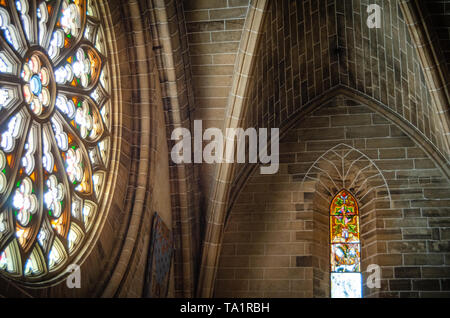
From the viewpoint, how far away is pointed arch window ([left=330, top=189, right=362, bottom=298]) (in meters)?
12.6

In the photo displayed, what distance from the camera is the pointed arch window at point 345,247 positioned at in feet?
41.2

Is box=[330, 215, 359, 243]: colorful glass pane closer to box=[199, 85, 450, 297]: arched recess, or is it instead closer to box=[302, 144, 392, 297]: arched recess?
box=[302, 144, 392, 297]: arched recess

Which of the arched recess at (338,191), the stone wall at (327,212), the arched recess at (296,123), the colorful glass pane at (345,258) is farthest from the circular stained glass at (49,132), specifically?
the colorful glass pane at (345,258)

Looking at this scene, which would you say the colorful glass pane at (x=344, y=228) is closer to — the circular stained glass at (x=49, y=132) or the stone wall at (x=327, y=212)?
the stone wall at (x=327, y=212)

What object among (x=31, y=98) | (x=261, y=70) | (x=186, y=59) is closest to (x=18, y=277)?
(x=31, y=98)

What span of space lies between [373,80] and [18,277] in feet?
24.0

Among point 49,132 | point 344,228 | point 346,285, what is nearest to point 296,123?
point 344,228

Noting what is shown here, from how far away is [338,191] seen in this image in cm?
1321

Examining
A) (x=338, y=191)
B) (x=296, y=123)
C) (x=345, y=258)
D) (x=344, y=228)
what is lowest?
(x=345, y=258)

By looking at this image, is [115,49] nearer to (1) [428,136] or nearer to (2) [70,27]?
(2) [70,27]

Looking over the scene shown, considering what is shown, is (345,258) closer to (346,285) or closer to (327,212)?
(346,285)

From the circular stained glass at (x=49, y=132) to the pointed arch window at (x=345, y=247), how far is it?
441 cm

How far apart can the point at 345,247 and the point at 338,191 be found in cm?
93

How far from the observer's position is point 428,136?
12.8 meters
